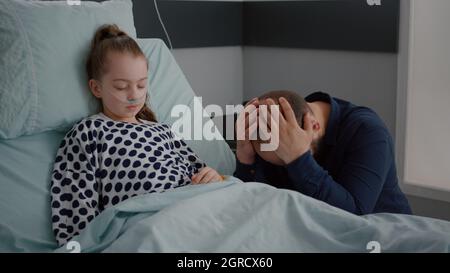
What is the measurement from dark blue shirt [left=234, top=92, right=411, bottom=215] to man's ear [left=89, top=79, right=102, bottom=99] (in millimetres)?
423

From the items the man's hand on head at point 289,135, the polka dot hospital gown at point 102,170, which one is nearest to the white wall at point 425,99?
the man's hand on head at point 289,135

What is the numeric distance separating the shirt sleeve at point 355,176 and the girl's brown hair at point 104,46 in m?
0.49

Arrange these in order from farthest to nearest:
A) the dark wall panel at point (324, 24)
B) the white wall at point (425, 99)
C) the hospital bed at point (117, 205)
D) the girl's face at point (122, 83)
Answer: the dark wall panel at point (324, 24) < the white wall at point (425, 99) < the girl's face at point (122, 83) < the hospital bed at point (117, 205)

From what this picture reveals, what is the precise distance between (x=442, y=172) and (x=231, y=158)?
2.97 feet

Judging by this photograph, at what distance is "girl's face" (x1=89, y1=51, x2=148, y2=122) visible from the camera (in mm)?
1401

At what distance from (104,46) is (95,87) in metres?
0.10

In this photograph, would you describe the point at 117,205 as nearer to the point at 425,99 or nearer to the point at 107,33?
the point at 107,33

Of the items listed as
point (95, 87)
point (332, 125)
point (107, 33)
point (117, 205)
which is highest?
point (107, 33)

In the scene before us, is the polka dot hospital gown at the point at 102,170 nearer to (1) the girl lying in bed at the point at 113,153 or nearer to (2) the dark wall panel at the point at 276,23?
(1) the girl lying in bed at the point at 113,153

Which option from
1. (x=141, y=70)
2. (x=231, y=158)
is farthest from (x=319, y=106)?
(x=141, y=70)

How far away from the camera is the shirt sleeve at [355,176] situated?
1296 millimetres

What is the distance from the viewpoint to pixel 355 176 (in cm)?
132

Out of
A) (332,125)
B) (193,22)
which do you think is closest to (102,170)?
(332,125)

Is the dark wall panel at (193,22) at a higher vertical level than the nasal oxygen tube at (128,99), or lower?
higher
